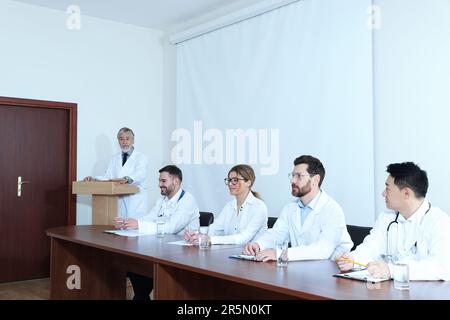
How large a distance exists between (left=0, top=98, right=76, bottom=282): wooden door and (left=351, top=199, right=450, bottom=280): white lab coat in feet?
13.2

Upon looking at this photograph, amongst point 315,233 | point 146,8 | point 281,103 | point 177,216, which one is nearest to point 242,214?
point 177,216

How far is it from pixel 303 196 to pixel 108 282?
191 cm

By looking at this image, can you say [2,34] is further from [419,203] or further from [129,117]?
[419,203]

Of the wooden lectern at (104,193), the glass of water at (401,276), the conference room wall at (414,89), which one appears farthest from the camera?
the wooden lectern at (104,193)

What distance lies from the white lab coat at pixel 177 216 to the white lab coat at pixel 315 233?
89 cm

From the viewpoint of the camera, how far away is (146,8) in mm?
5656

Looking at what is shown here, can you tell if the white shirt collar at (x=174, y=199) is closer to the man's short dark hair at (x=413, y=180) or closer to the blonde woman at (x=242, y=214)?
the blonde woman at (x=242, y=214)

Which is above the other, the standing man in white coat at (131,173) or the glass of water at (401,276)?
the standing man in white coat at (131,173)

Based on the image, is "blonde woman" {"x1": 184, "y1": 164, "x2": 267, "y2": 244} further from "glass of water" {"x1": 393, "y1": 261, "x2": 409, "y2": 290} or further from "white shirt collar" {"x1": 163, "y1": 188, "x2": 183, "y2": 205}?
"glass of water" {"x1": 393, "y1": 261, "x2": 409, "y2": 290}

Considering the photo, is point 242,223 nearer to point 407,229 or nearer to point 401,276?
point 407,229

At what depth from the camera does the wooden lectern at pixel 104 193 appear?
4.84 m

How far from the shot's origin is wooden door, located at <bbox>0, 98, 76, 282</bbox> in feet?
17.5

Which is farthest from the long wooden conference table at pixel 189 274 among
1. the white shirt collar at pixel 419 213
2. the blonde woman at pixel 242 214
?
the white shirt collar at pixel 419 213
